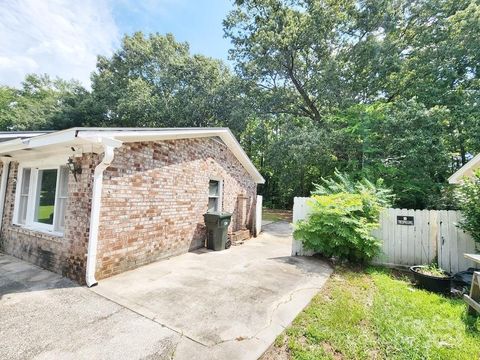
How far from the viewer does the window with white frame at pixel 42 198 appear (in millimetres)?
5398

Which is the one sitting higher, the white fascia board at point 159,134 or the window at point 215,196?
the white fascia board at point 159,134

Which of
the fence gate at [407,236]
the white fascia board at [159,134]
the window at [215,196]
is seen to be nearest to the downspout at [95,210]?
the white fascia board at [159,134]

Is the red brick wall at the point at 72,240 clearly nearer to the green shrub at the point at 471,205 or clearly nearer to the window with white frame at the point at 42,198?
the window with white frame at the point at 42,198

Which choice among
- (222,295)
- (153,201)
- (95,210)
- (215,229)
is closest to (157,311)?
(222,295)

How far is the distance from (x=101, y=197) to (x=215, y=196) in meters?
4.68

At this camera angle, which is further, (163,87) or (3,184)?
(163,87)

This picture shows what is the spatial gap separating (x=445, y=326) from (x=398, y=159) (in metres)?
11.4

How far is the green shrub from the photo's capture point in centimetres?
512

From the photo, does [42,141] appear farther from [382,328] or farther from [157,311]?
[382,328]

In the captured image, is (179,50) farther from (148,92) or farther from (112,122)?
(112,122)

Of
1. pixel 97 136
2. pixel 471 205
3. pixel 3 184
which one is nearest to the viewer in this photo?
pixel 97 136

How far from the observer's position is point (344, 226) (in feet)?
19.4

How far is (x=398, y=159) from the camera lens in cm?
1279

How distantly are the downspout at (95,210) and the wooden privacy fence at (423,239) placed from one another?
6757 mm
